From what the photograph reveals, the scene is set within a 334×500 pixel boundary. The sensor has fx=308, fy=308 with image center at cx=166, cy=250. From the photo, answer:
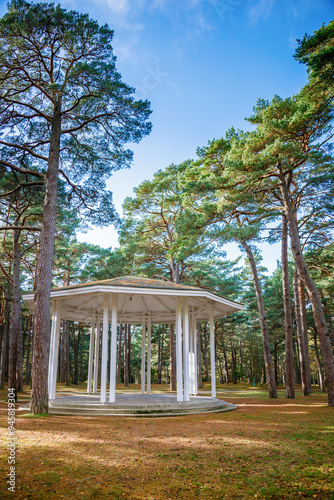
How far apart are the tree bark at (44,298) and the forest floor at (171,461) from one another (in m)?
1.34

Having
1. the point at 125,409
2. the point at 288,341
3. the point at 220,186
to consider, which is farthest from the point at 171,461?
the point at 288,341

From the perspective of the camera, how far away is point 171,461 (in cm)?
430

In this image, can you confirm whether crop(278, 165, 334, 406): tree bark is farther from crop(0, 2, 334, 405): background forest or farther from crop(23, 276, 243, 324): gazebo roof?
crop(23, 276, 243, 324): gazebo roof

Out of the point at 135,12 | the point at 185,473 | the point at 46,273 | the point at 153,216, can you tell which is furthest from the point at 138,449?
the point at 153,216

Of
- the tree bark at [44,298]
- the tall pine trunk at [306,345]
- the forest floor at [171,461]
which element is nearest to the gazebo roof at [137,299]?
the tree bark at [44,298]

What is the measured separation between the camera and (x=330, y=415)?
8.66 meters

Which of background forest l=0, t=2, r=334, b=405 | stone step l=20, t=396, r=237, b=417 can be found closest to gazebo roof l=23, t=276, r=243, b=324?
background forest l=0, t=2, r=334, b=405

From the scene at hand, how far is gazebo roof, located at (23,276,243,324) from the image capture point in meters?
9.58

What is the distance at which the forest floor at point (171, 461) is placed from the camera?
3250 mm

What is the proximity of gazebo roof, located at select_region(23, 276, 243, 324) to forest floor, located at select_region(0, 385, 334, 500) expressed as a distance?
12.3 feet

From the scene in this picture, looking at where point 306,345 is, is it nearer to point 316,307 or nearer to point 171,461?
point 316,307

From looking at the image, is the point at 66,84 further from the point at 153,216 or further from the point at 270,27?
the point at 153,216

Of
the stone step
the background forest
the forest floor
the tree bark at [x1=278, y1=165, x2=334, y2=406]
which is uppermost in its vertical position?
the background forest

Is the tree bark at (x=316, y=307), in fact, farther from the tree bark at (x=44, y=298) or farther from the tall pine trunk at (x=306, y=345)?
the tree bark at (x=44, y=298)
